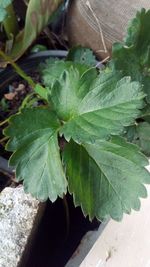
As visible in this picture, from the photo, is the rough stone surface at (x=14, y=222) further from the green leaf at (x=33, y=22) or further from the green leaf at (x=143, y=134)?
the green leaf at (x=33, y=22)

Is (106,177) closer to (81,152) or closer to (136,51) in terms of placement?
(81,152)

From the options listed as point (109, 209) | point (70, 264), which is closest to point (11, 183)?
point (70, 264)

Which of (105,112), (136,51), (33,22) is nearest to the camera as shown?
(105,112)

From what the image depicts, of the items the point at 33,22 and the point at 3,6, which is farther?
the point at 33,22

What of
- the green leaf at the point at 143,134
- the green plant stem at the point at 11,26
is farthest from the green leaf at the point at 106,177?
the green plant stem at the point at 11,26

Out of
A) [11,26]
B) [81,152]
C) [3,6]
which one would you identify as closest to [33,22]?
[11,26]

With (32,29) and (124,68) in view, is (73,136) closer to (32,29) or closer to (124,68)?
(124,68)
